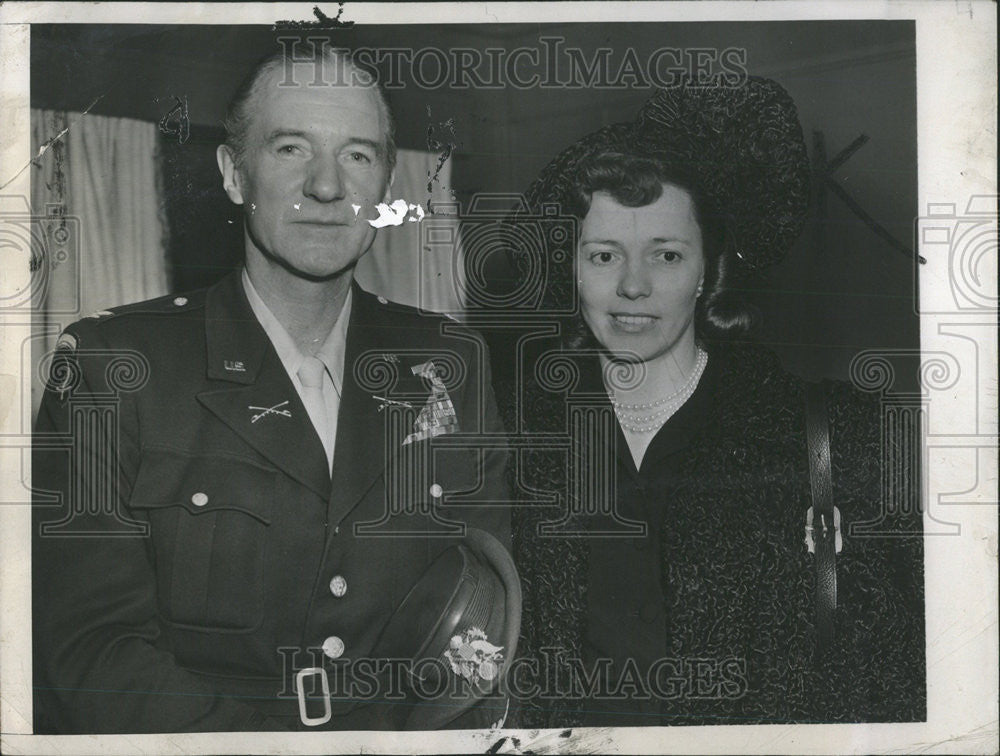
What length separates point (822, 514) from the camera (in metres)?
2.55

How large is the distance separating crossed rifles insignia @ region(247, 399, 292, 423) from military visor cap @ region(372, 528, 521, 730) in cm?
53

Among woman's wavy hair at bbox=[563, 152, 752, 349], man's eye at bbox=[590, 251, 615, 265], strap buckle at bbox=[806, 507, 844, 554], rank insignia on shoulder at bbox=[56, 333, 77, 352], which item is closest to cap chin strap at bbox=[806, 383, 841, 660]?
strap buckle at bbox=[806, 507, 844, 554]

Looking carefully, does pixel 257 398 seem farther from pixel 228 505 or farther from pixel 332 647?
pixel 332 647

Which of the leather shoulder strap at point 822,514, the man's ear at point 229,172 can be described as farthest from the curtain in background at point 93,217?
the leather shoulder strap at point 822,514

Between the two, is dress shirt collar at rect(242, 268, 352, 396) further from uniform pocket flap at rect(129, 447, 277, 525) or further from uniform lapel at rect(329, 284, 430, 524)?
uniform pocket flap at rect(129, 447, 277, 525)

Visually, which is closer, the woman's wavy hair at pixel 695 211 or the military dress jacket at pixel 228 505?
the military dress jacket at pixel 228 505

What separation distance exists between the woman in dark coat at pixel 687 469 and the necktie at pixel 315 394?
1.53 feet

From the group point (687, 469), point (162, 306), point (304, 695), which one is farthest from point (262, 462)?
point (687, 469)

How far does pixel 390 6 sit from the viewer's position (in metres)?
2.54

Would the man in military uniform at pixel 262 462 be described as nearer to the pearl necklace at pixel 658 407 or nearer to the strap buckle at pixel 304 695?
the strap buckle at pixel 304 695

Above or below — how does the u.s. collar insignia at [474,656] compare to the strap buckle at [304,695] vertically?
above

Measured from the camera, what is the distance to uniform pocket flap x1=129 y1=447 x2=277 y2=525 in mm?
2414

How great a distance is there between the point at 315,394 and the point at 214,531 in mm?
412

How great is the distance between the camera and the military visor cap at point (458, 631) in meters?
2.47
